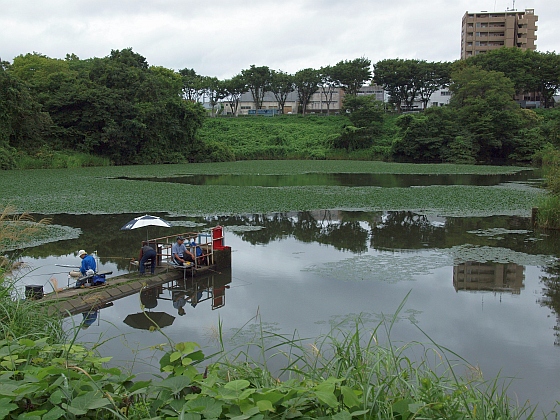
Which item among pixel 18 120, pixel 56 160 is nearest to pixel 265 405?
pixel 56 160

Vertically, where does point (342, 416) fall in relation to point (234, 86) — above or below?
below

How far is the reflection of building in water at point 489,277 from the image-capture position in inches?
430

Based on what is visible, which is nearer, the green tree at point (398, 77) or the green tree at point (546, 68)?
the green tree at point (546, 68)

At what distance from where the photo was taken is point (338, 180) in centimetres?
3478

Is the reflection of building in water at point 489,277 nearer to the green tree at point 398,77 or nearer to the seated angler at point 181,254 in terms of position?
the seated angler at point 181,254

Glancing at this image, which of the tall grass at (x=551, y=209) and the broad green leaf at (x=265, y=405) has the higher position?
the broad green leaf at (x=265, y=405)

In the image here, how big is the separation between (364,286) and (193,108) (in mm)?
46849

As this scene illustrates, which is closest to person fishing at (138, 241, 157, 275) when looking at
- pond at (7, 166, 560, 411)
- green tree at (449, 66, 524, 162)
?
pond at (7, 166, 560, 411)

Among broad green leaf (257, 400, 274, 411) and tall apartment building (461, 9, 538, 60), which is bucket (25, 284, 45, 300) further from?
tall apartment building (461, 9, 538, 60)

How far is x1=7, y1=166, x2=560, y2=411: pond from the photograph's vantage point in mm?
7758

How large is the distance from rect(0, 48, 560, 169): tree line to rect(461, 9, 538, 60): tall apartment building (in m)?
20.0

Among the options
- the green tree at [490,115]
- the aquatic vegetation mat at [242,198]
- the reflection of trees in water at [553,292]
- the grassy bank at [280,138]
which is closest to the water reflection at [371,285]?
the reflection of trees in water at [553,292]

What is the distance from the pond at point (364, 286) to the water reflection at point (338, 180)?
42.1ft

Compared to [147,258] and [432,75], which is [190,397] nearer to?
[147,258]
